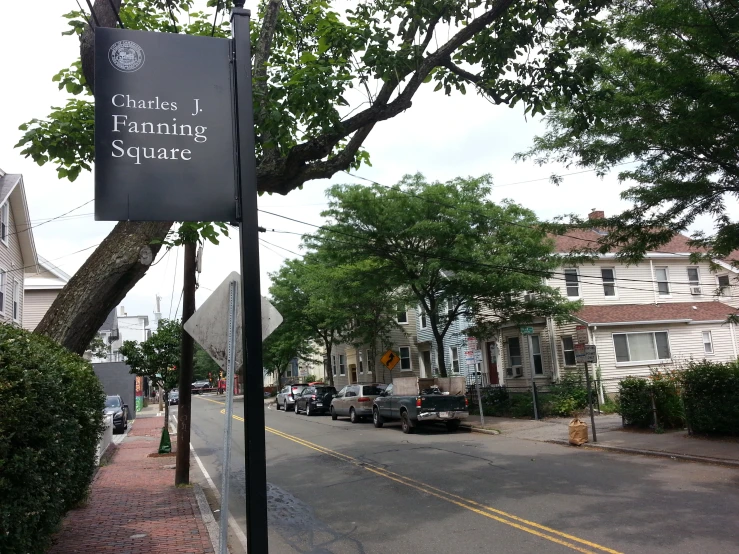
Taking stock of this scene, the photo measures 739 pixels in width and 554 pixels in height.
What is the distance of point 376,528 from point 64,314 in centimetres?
479

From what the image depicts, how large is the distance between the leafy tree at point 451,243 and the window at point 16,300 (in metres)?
12.8

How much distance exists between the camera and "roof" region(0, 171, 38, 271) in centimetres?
2422

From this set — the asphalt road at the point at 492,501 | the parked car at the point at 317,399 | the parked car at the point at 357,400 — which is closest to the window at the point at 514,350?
the parked car at the point at 357,400

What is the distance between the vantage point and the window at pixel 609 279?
2832 cm

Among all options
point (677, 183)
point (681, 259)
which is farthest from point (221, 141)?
point (681, 259)

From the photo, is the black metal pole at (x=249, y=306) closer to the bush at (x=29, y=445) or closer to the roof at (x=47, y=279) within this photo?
the bush at (x=29, y=445)

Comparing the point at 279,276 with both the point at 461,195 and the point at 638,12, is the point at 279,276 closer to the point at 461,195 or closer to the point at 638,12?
the point at 461,195

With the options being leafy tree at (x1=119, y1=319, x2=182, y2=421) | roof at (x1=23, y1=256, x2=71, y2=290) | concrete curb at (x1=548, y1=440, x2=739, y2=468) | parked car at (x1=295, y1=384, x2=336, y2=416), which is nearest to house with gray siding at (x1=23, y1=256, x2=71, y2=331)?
roof at (x1=23, y1=256, x2=71, y2=290)

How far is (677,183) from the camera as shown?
1251 centimetres

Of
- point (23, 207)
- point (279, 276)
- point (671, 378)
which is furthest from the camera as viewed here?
A: point (279, 276)

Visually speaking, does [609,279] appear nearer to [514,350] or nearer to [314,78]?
[514,350]

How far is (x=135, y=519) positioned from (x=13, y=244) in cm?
2109

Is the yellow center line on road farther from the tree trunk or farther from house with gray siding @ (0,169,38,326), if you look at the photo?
house with gray siding @ (0,169,38,326)

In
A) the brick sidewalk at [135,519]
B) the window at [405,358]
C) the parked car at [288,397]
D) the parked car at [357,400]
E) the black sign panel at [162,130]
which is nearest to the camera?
the black sign panel at [162,130]
